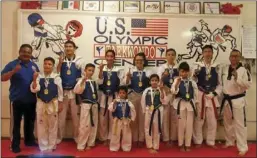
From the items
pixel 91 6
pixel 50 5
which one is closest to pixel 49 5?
pixel 50 5

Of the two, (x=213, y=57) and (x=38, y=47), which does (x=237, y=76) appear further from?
(x=38, y=47)

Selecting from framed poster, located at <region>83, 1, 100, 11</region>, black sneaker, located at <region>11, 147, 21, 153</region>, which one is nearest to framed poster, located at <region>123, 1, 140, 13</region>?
framed poster, located at <region>83, 1, 100, 11</region>

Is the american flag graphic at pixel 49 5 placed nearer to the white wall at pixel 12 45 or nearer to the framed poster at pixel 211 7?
the white wall at pixel 12 45

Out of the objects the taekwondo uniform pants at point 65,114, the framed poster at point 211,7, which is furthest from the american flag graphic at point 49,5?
the framed poster at point 211,7

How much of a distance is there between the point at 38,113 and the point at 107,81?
936 mm

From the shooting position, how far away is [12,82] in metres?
3.47

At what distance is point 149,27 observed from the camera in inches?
160

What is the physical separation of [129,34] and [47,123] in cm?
166

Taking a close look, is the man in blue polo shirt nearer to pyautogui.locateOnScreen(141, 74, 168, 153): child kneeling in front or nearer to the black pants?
the black pants

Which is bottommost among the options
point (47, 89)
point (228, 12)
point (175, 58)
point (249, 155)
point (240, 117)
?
point (249, 155)

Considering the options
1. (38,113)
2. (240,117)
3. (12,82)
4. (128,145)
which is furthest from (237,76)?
(12,82)

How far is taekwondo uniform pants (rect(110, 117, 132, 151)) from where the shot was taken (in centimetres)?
349

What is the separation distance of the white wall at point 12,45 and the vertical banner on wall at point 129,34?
174 millimetres

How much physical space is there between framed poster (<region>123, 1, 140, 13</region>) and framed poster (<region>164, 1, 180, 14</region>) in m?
0.40
